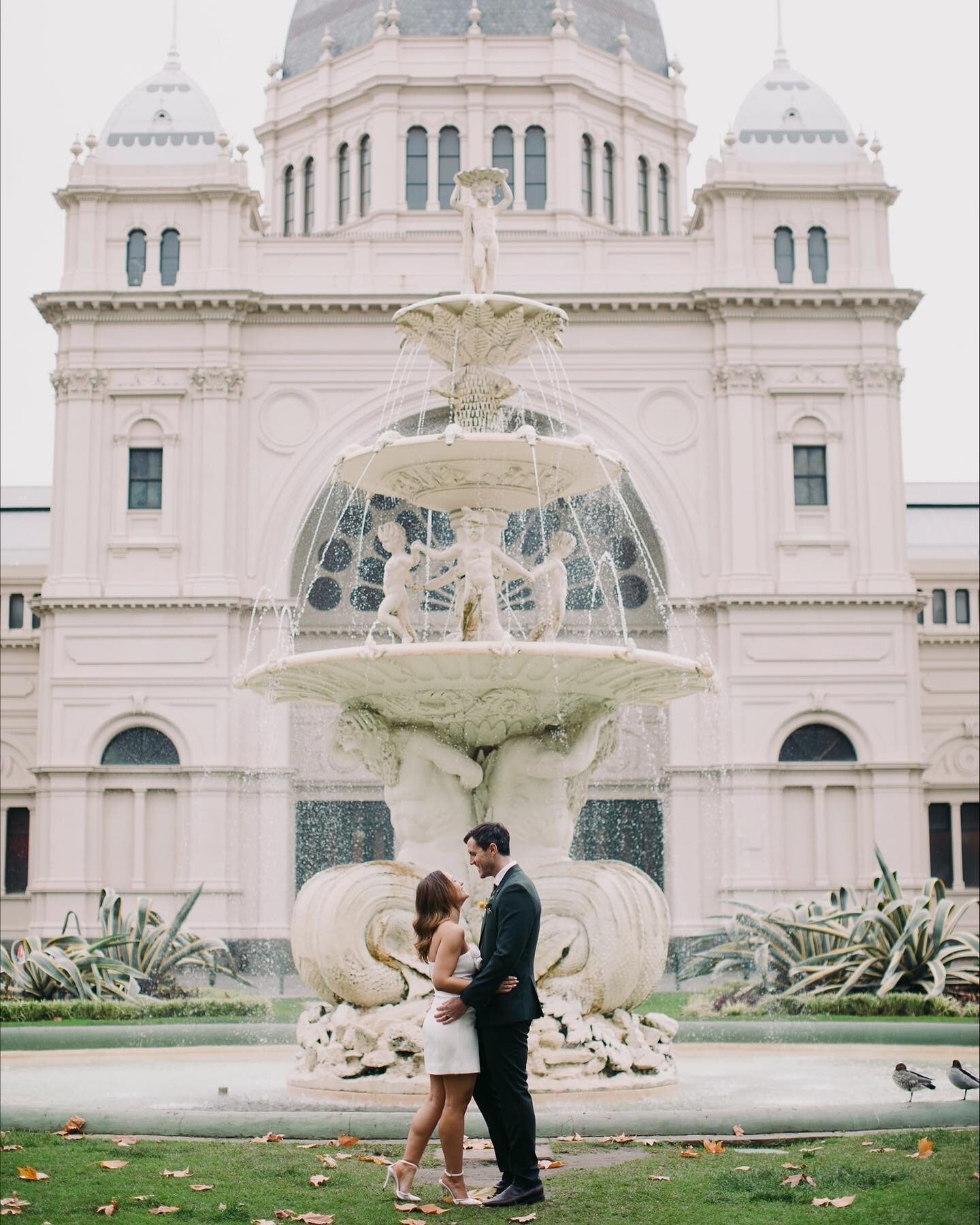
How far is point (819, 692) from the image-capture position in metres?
38.3

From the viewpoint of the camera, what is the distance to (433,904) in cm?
787

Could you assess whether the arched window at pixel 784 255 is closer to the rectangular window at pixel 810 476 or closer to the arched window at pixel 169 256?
the rectangular window at pixel 810 476

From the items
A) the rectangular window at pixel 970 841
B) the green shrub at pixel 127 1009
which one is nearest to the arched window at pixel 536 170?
the rectangular window at pixel 970 841

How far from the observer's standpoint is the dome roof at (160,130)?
136ft

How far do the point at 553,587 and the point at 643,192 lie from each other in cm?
3715

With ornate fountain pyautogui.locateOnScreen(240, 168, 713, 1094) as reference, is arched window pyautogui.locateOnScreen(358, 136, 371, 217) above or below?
above

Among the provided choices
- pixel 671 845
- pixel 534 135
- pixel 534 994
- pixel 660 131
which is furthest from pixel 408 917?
pixel 660 131

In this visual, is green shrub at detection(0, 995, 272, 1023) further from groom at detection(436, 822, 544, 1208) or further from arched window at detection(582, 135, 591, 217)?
arched window at detection(582, 135, 591, 217)

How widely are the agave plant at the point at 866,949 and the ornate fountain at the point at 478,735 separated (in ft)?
32.0

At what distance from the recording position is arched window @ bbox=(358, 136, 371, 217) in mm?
46875

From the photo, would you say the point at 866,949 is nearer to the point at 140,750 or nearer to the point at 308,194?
the point at 140,750

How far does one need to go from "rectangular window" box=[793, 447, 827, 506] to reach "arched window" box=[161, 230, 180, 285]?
47.6ft

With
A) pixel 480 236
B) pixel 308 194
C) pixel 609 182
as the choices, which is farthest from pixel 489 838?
pixel 308 194

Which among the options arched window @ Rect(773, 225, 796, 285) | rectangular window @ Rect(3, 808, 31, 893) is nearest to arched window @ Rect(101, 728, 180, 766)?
rectangular window @ Rect(3, 808, 31, 893)
